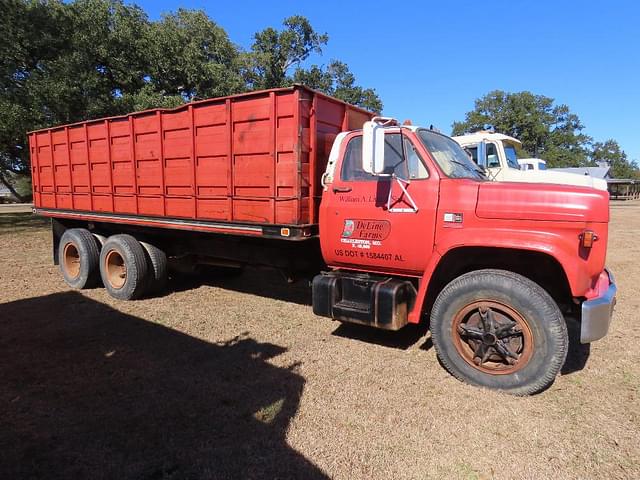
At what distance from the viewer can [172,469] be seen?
2.63 metres

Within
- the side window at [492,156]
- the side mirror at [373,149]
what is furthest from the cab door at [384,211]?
→ the side window at [492,156]

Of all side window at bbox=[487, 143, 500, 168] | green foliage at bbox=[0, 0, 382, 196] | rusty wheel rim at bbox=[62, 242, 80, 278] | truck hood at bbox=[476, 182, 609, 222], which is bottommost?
rusty wheel rim at bbox=[62, 242, 80, 278]

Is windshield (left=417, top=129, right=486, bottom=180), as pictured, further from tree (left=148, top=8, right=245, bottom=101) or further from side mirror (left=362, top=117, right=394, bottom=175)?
tree (left=148, top=8, right=245, bottom=101)

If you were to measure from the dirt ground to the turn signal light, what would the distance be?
1.28 meters

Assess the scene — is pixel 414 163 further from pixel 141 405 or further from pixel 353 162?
pixel 141 405

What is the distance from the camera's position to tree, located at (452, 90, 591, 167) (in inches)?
2516

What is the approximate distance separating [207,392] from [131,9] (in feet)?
61.6

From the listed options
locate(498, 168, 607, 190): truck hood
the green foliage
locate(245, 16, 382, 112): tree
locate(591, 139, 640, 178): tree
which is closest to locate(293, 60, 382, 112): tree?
locate(245, 16, 382, 112): tree

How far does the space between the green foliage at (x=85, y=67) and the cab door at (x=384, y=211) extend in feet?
44.8

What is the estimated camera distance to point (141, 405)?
3.39m

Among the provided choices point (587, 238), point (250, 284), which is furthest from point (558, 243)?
point (250, 284)

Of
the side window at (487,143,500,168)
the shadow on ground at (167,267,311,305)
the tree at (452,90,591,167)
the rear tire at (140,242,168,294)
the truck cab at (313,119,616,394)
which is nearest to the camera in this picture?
the truck cab at (313,119,616,394)

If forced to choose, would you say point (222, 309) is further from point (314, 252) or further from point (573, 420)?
point (573, 420)

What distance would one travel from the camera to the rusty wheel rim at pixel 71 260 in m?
7.40
